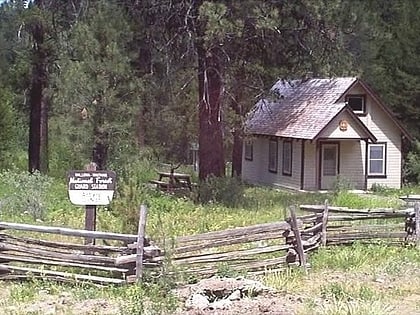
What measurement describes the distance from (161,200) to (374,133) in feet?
46.7

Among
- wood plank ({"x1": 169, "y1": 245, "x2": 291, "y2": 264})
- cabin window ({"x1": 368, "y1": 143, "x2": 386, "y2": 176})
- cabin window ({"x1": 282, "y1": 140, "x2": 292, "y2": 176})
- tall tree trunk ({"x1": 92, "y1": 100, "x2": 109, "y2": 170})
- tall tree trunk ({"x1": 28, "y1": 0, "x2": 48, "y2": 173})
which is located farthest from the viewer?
cabin window ({"x1": 368, "y1": 143, "x2": 386, "y2": 176})

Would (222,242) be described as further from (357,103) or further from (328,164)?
(357,103)

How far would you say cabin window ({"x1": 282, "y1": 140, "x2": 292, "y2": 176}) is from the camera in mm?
32844

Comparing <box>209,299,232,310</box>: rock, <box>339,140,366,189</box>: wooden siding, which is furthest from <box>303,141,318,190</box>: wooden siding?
<box>209,299,232,310</box>: rock

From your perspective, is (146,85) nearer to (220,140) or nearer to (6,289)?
(220,140)

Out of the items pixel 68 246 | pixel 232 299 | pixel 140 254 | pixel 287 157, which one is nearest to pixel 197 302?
pixel 232 299

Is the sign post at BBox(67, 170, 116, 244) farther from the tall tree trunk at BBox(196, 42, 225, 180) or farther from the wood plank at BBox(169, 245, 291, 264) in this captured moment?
the tall tree trunk at BBox(196, 42, 225, 180)

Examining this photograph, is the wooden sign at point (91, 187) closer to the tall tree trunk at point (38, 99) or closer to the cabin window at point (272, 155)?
the tall tree trunk at point (38, 99)

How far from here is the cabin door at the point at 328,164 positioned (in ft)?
105

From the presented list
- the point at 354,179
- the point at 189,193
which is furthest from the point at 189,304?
the point at 354,179

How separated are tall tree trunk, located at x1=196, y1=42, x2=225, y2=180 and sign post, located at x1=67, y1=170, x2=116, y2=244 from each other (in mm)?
12184

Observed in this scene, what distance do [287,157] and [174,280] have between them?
2332 cm

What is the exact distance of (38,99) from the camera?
108 ft

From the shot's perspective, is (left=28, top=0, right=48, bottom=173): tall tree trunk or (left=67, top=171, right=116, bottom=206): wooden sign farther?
(left=28, top=0, right=48, bottom=173): tall tree trunk
